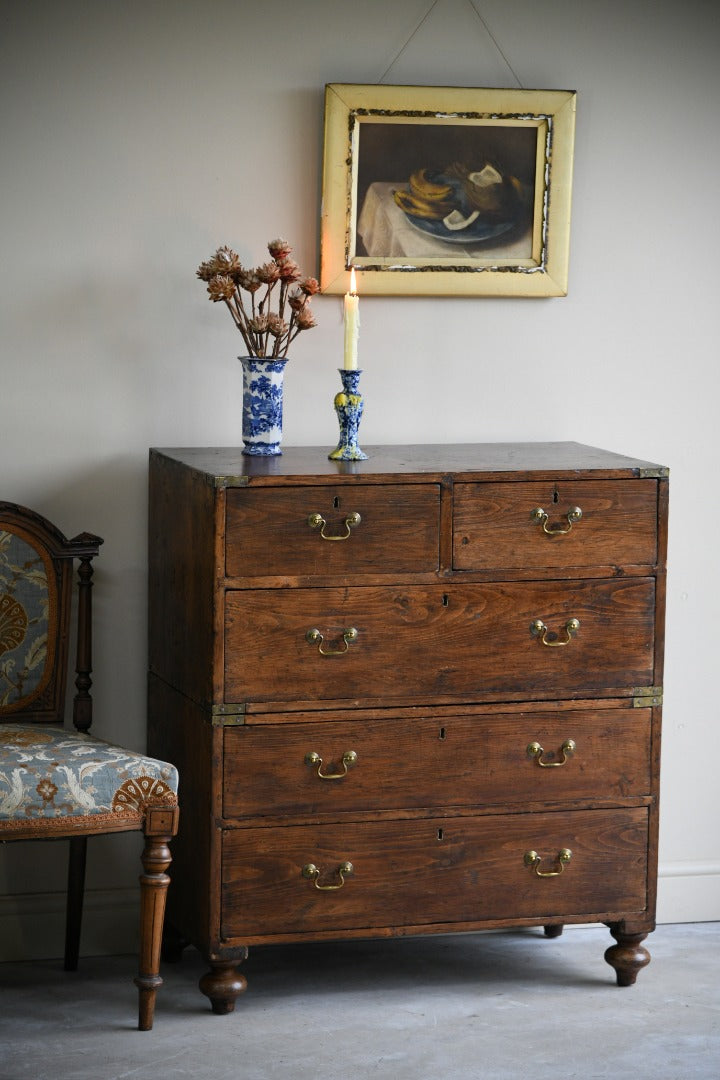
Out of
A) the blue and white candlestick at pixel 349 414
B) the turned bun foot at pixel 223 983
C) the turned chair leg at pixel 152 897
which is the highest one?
the blue and white candlestick at pixel 349 414

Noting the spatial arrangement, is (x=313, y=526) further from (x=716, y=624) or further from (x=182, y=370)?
(x=716, y=624)

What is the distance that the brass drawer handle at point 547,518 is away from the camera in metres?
2.86

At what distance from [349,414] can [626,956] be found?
1.31 m

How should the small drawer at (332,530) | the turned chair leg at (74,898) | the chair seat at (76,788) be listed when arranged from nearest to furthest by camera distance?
the chair seat at (76,788)
the small drawer at (332,530)
the turned chair leg at (74,898)

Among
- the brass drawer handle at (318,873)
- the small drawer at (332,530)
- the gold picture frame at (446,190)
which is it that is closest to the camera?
the small drawer at (332,530)

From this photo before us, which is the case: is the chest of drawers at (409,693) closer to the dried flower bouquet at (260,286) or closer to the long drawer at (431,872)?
the long drawer at (431,872)

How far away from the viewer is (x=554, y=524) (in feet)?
9.46

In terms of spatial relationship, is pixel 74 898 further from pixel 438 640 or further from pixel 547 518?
pixel 547 518

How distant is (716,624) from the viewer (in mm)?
3529

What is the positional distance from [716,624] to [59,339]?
1.73 m

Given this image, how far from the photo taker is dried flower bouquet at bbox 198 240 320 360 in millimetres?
2967

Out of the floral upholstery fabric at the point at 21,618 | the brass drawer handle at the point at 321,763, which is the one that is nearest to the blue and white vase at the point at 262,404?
the floral upholstery fabric at the point at 21,618

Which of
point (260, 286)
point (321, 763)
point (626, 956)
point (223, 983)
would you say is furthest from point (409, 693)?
point (260, 286)

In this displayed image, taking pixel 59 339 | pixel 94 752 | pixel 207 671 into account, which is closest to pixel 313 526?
pixel 207 671
